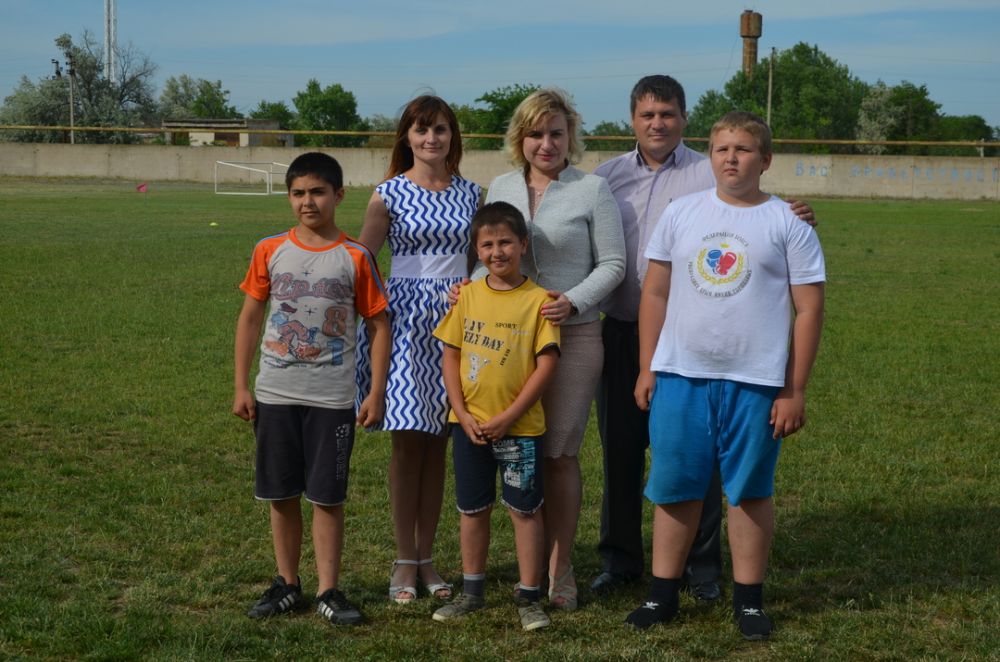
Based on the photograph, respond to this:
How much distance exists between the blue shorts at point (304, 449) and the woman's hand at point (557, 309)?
76 centimetres

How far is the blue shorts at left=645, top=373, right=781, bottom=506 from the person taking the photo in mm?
3725

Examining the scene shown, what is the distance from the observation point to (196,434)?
6.64 m

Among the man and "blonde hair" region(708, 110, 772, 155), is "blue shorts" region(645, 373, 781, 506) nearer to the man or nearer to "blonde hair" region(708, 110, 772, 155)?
the man

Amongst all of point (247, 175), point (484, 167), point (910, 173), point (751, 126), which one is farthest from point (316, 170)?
point (247, 175)

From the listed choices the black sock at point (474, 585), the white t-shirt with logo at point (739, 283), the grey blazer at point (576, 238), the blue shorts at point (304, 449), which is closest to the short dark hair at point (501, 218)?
the grey blazer at point (576, 238)

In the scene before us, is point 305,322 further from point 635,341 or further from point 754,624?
point 754,624

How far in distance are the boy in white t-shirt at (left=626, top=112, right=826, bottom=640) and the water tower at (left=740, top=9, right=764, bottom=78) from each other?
3299 inches

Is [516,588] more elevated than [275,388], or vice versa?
[275,388]

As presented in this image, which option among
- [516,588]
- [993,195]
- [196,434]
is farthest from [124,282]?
[993,195]

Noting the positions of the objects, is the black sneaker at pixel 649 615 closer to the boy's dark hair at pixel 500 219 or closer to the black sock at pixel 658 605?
the black sock at pixel 658 605

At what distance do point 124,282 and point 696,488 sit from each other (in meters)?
10.7

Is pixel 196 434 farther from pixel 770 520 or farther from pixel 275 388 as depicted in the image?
pixel 770 520

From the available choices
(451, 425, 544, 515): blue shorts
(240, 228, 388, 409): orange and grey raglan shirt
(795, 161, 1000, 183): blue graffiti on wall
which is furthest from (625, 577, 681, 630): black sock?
(795, 161, 1000, 183): blue graffiti on wall

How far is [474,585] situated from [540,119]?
5.36 feet
